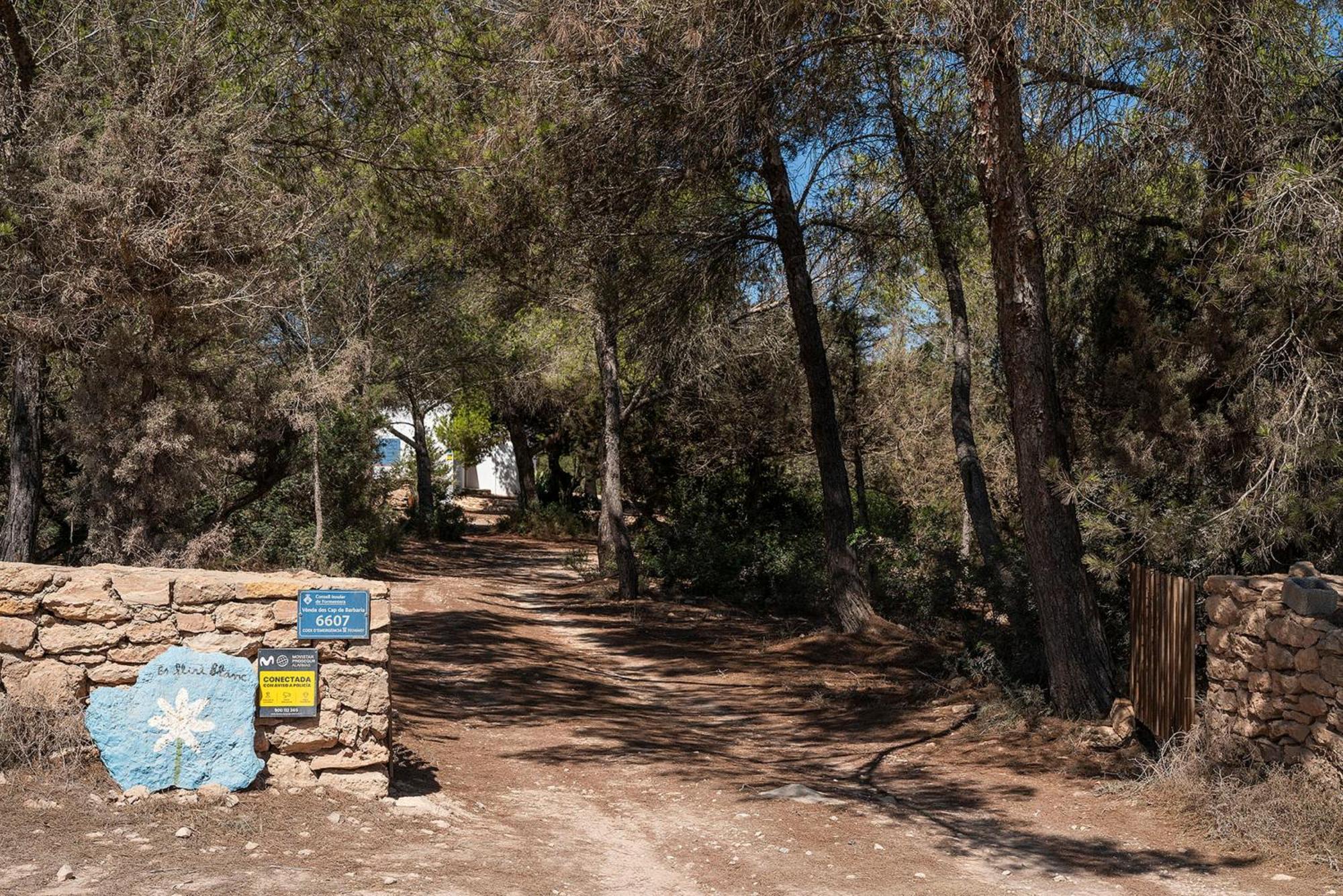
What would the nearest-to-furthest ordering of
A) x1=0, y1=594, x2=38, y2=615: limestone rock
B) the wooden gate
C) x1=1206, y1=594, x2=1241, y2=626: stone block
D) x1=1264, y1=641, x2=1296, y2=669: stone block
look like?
x1=0, y1=594, x2=38, y2=615: limestone rock
x1=1264, y1=641, x2=1296, y2=669: stone block
x1=1206, y1=594, x2=1241, y2=626: stone block
the wooden gate

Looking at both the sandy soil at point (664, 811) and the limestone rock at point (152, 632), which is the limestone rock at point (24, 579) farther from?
the sandy soil at point (664, 811)

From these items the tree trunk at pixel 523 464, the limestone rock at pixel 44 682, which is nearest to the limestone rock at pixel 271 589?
the limestone rock at pixel 44 682

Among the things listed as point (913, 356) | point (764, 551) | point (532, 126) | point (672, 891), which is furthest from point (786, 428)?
point (672, 891)

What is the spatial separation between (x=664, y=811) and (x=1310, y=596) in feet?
14.7

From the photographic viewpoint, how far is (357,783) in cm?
741

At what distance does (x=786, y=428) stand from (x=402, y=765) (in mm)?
14045

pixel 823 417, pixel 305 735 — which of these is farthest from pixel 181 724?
pixel 823 417

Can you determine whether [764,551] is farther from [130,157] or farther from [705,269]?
[130,157]

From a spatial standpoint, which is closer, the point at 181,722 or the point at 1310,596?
the point at 181,722

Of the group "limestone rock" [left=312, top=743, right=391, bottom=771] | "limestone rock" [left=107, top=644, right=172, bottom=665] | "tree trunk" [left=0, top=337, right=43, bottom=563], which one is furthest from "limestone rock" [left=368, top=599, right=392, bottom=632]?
"tree trunk" [left=0, top=337, right=43, bottom=563]

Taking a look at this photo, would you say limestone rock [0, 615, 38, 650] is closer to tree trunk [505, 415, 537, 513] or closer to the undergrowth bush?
the undergrowth bush

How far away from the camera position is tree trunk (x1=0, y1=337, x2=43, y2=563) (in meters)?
10.9

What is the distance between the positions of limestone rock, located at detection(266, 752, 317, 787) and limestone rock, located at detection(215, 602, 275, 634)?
2.62 feet

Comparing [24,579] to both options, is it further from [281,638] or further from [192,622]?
[281,638]
